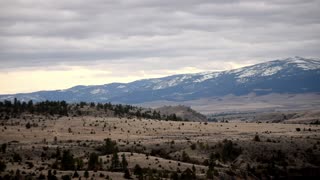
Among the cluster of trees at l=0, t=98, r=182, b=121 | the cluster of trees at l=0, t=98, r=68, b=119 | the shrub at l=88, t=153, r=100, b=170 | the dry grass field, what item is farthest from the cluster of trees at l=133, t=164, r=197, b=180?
the cluster of trees at l=0, t=98, r=68, b=119

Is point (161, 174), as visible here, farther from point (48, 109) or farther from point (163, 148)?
point (48, 109)

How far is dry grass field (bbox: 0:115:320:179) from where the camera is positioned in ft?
214

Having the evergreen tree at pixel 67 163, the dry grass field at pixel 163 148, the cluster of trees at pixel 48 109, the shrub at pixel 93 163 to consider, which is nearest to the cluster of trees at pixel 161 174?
the dry grass field at pixel 163 148

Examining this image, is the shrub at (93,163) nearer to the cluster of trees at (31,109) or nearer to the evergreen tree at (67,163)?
the evergreen tree at (67,163)

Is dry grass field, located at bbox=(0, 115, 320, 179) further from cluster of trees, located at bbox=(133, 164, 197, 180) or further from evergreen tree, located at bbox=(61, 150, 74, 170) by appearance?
evergreen tree, located at bbox=(61, 150, 74, 170)

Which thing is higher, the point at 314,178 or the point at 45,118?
the point at 45,118

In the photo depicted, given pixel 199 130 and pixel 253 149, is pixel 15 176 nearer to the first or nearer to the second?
Result: pixel 253 149

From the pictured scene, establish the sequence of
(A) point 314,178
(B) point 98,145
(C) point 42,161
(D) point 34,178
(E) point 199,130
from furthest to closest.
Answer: (E) point 199,130
(B) point 98,145
(A) point 314,178
(C) point 42,161
(D) point 34,178

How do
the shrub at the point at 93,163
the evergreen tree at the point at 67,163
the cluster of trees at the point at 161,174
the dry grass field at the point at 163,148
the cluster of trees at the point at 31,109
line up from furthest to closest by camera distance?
the cluster of trees at the point at 31,109, the dry grass field at the point at 163,148, the shrub at the point at 93,163, the evergreen tree at the point at 67,163, the cluster of trees at the point at 161,174

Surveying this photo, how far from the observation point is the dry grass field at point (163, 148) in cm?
6519

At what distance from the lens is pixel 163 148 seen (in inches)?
3214

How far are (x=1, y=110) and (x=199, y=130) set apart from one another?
42572 mm

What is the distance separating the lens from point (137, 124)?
376 feet

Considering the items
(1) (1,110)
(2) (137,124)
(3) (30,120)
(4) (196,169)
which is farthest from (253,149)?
(1) (1,110)
